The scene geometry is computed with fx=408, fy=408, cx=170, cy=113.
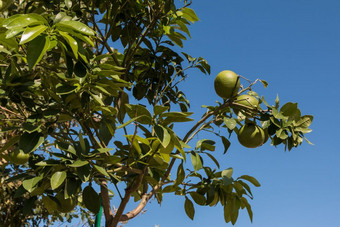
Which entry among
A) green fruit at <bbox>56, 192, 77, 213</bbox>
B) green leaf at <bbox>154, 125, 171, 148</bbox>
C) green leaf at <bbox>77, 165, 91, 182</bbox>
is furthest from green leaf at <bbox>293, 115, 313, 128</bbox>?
green fruit at <bbox>56, 192, 77, 213</bbox>

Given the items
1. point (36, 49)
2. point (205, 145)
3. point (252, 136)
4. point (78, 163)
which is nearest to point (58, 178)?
point (78, 163)

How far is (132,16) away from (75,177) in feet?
3.37

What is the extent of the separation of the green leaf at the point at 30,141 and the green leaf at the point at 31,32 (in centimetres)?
50

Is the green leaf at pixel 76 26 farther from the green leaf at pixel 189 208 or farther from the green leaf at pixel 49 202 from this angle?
the green leaf at pixel 189 208

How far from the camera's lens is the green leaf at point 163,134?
1396 millimetres

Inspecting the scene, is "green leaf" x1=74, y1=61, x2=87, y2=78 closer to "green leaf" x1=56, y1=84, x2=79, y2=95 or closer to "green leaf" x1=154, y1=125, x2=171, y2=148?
"green leaf" x1=56, y1=84, x2=79, y2=95

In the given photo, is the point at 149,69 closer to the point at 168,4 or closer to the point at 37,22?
the point at 168,4

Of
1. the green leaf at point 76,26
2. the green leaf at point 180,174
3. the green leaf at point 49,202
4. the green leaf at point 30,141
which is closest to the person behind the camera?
the green leaf at point 76,26

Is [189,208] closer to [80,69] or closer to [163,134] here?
[163,134]

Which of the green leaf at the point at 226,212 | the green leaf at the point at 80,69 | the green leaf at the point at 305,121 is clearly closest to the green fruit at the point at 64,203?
the green leaf at the point at 80,69

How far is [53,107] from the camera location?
1661 mm

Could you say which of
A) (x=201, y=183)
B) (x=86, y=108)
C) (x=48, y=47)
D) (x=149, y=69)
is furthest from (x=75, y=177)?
(x=149, y=69)

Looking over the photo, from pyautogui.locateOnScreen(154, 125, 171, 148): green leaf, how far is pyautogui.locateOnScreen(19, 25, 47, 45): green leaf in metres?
0.51

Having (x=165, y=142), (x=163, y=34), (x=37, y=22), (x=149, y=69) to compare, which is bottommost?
(x=165, y=142)
